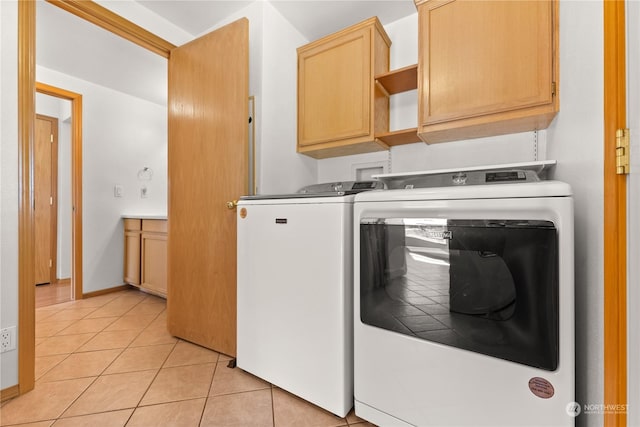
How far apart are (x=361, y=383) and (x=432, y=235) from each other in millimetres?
680

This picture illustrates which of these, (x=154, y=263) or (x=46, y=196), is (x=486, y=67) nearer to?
(x=154, y=263)

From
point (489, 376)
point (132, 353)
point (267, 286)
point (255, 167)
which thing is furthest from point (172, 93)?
point (489, 376)

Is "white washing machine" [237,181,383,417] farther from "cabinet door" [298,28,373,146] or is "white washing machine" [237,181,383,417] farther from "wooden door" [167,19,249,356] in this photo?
"cabinet door" [298,28,373,146]

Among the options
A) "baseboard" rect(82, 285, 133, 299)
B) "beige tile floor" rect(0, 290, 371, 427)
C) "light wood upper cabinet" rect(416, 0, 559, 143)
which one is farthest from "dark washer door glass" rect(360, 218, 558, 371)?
"baseboard" rect(82, 285, 133, 299)

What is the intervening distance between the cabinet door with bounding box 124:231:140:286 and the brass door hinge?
363 centimetres

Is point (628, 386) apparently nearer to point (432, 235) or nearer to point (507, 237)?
point (507, 237)

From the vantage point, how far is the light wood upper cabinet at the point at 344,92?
176cm

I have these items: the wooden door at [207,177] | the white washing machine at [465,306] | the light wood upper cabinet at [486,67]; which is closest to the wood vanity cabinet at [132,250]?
the wooden door at [207,177]

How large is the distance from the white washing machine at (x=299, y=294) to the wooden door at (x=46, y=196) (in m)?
3.38

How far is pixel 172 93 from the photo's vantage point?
2.03 m

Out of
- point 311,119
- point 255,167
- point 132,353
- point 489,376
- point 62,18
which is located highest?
point 62,18

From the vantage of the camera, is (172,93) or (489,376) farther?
(172,93)

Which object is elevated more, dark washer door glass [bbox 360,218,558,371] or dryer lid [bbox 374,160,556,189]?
dryer lid [bbox 374,160,556,189]

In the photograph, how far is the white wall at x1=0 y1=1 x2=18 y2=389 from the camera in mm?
1287
